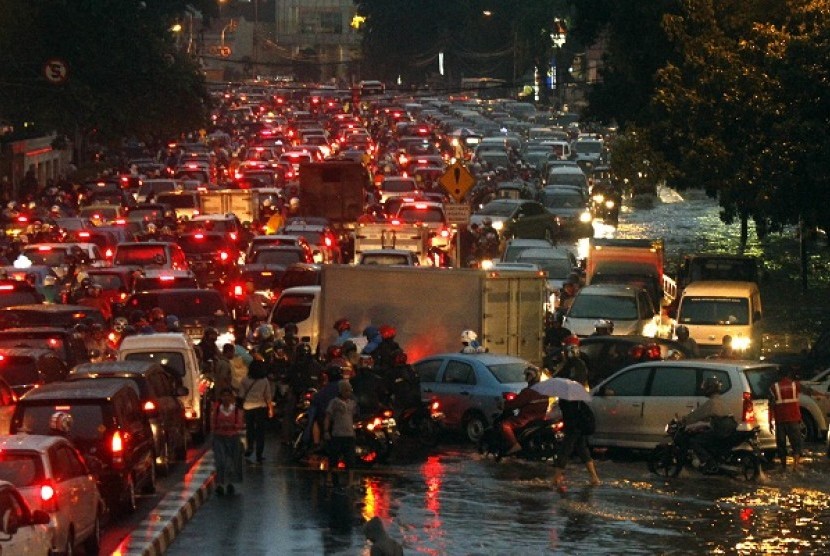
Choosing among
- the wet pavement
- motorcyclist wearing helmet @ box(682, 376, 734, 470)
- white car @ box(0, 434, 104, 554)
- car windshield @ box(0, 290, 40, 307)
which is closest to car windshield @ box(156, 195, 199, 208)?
car windshield @ box(0, 290, 40, 307)

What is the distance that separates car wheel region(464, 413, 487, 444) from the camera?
26828mm

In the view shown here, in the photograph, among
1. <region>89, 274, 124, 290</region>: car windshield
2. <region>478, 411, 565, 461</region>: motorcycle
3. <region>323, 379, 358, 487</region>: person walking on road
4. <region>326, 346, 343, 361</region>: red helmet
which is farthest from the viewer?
<region>89, 274, 124, 290</region>: car windshield

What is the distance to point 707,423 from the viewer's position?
23312 mm

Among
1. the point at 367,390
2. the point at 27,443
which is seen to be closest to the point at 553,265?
the point at 367,390

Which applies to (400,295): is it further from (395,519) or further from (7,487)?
(7,487)

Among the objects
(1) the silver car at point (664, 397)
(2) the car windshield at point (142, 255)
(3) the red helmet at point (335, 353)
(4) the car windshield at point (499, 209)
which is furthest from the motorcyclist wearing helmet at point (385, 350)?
(4) the car windshield at point (499, 209)

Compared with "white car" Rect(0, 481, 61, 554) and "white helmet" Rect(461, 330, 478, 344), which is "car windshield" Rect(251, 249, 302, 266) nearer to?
"white helmet" Rect(461, 330, 478, 344)

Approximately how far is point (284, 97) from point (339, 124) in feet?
197

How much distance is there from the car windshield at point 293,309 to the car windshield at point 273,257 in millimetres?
8303

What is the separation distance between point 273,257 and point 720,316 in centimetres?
1038

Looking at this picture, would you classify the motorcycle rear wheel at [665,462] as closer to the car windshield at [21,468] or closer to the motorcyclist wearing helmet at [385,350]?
the motorcyclist wearing helmet at [385,350]

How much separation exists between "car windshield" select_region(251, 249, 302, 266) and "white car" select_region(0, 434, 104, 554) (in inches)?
1017

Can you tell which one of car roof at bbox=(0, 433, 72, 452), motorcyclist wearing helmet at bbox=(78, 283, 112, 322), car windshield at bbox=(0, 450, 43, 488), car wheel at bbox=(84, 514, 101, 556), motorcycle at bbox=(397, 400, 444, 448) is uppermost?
motorcyclist wearing helmet at bbox=(78, 283, 112, 322)

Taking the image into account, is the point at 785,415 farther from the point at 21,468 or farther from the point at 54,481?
the point at 21,468
